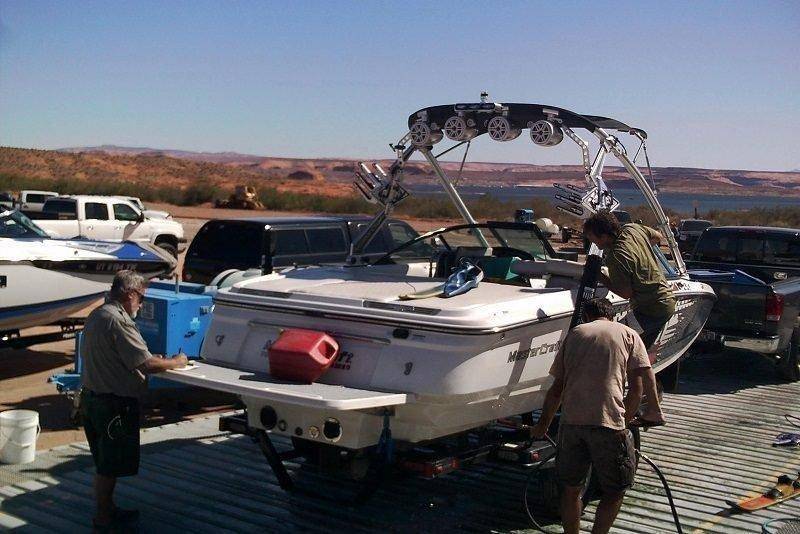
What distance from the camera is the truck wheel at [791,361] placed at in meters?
10.6

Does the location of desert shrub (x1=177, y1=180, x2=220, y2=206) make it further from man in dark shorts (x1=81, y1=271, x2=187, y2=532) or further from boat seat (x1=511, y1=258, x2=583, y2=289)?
man in dark shorts (x1=81, y1=271, x2=187, y2=532)

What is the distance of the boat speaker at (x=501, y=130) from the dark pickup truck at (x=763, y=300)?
14.5 ft

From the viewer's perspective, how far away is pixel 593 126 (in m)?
6.62

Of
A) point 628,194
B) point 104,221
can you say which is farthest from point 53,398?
point 628,194

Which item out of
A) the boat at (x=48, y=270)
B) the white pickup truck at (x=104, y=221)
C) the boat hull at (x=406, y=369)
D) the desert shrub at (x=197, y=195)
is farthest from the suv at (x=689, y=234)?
the desert shrub at (x=197, y=195)

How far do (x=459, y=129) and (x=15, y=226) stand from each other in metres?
6.20

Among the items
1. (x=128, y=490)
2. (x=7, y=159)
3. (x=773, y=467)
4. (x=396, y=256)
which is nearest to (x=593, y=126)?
(x=396, y=256)

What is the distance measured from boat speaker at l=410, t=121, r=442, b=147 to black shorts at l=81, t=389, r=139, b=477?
121 inches

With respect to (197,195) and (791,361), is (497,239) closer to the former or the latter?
(791,361)

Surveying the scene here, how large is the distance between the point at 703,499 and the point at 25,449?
4.83 m

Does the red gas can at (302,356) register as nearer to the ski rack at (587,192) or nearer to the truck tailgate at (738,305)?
the ski rack at (587,192)

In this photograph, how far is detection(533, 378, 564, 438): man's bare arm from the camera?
5.14 meters

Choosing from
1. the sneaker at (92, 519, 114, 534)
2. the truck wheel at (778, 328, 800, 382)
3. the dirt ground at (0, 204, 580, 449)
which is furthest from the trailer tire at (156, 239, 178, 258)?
the sneaker at (92, 519, 114, 534)

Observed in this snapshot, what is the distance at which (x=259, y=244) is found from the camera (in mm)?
11547
